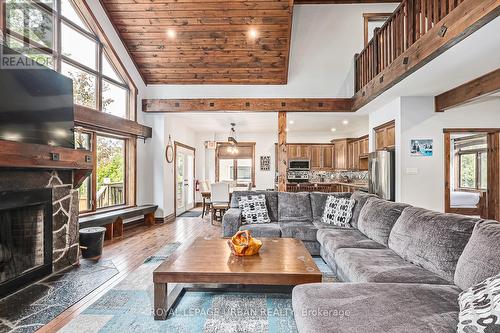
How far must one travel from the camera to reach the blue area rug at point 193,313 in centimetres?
204

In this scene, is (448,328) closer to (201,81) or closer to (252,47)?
(252,47)

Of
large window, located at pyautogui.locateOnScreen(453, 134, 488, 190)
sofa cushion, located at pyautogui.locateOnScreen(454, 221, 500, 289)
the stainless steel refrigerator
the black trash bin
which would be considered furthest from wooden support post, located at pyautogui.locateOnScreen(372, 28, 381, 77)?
large window, located at pyautogui.locateOnScreen(453, 134, 488, 190)

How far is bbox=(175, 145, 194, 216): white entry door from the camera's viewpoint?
7.43 metres

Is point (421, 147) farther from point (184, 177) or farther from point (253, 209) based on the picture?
point (184, 177)

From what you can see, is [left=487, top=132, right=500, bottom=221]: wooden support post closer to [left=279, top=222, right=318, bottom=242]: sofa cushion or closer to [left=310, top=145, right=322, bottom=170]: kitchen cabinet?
[left=279, top=222, right=318, bottom=242]: sofa cushion

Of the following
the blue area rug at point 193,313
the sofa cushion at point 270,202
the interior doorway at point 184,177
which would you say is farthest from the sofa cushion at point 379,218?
the interior doorway at point 184,177

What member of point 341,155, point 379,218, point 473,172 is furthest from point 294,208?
point 473,172

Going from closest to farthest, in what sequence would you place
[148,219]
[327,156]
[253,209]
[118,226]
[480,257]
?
[480,257] → [253,209] → [118,226] → [148,219] → [327,156]

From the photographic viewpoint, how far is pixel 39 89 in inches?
111

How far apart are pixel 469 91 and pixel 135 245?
559 cm

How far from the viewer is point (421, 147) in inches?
185

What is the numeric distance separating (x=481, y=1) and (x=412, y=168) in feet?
9.92

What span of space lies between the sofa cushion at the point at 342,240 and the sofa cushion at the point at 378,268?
0.17 m

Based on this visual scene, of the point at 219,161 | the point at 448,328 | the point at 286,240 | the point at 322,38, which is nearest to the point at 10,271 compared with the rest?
the point at 286,240
